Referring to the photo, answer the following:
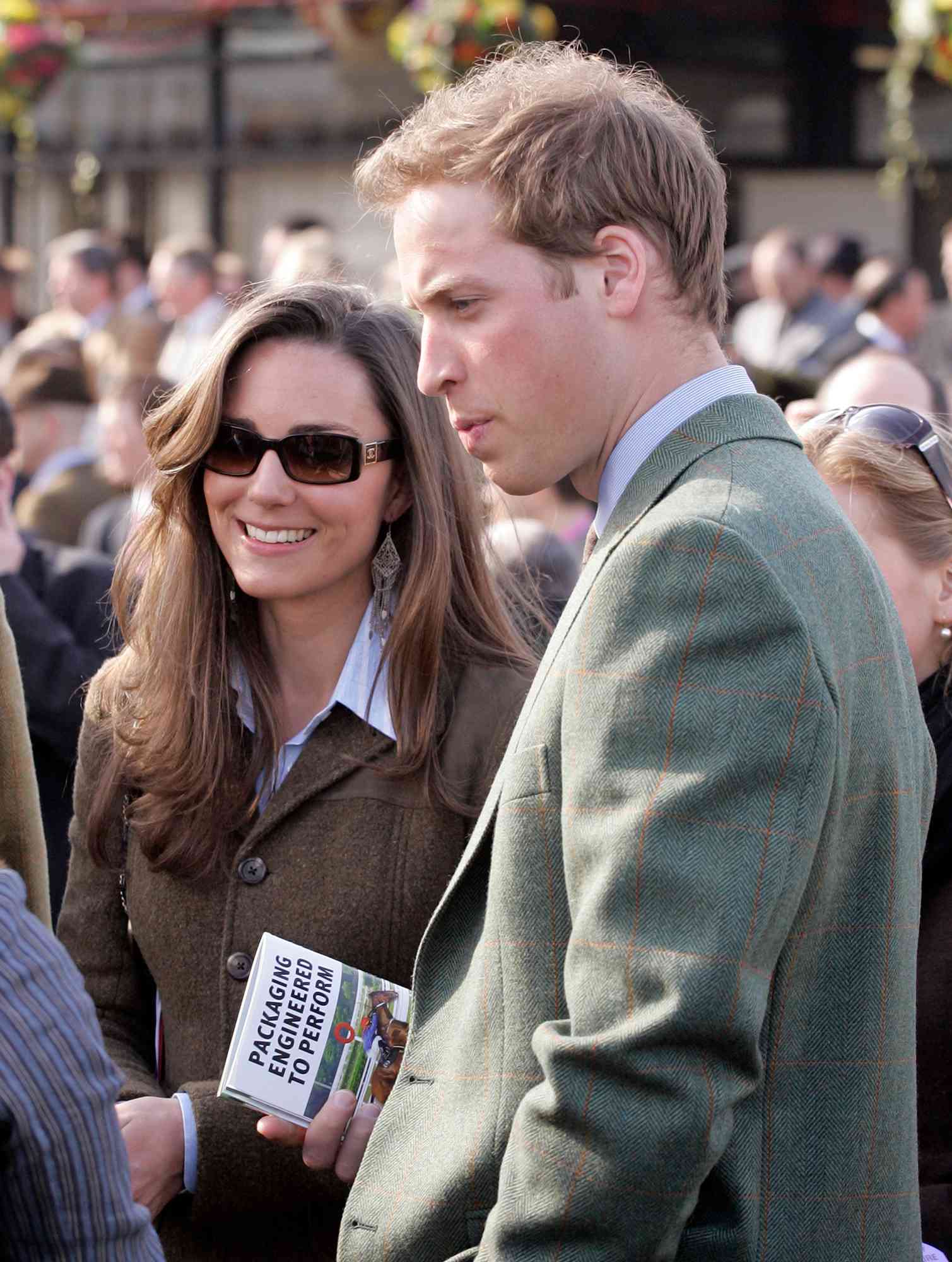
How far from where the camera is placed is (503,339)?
1.65 m

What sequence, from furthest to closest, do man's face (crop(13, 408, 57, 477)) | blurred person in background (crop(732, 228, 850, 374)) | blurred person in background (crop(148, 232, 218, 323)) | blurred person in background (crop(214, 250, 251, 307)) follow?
blurred person in background (crop(214, 250, 251, 307)) → blurred person in background (crop(148, 232, 218, 323)) → blurred person in background (crop(732, 228, 850, 374)) → man's face (crop(13, 408, 57, 477))

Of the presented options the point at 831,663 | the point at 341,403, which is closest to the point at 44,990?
the point at 831,663

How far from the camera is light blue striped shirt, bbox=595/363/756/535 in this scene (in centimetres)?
166

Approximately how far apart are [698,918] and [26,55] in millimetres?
10763

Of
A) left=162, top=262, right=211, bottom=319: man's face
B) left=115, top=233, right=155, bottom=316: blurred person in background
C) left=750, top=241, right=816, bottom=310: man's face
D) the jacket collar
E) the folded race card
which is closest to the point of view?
the jacket collar

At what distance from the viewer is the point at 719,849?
1.44 m

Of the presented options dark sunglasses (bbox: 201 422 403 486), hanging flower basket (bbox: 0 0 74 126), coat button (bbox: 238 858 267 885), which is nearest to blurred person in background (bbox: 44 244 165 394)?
hanging flower basket (bbox: 0 0 74 126)

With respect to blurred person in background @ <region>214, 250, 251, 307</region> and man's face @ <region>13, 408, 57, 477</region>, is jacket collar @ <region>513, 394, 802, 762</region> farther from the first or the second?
blurred person in background @ <region>214, 250, 251, 307</region>

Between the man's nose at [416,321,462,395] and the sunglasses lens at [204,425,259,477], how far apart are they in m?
0.69

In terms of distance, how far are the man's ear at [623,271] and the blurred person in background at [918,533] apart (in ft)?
2.93

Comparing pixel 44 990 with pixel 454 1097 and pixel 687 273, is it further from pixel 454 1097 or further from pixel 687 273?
pixel 687 273

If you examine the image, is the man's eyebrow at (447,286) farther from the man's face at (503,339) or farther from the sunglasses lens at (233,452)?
the sunglasses lens at (233,452)

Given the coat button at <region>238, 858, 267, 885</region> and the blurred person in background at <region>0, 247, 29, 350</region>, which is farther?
the blurred person in background at <region>0, 247, 29, 350</region>

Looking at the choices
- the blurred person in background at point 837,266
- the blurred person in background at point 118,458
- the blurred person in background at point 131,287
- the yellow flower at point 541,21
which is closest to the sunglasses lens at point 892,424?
the blurred person in background at point 118,458
